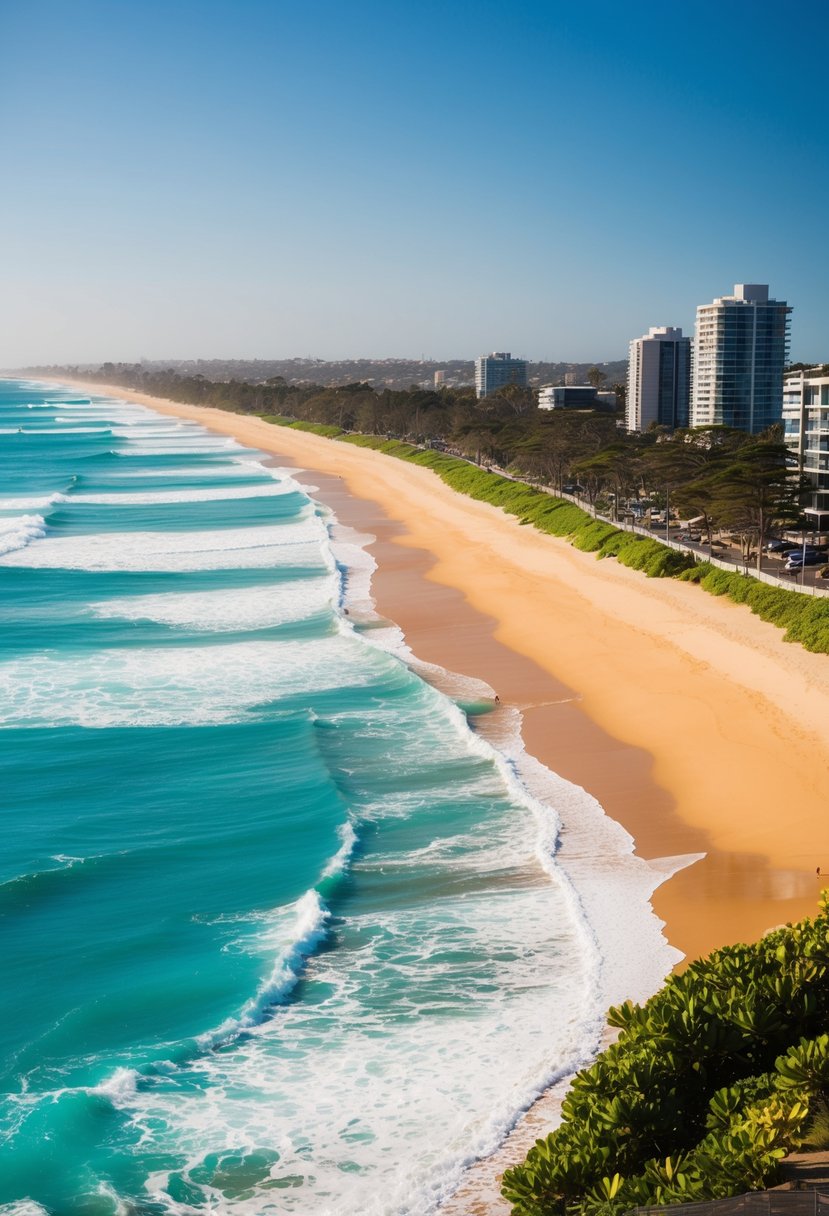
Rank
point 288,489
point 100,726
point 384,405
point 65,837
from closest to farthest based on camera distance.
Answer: point 65,837 < point 100,726 < point 288,489 < point 384,405

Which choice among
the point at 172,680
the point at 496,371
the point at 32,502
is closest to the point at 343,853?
the point at 172,680

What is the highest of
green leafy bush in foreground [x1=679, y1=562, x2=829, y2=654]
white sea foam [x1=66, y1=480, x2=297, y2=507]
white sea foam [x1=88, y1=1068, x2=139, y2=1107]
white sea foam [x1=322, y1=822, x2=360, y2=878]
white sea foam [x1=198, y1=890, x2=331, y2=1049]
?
white sea foam [x1=66, y1=480, x2=297, y2=507]

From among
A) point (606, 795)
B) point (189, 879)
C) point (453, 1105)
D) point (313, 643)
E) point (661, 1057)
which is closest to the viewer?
point (661, 1057)

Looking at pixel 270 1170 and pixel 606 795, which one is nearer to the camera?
pixel 270 1170

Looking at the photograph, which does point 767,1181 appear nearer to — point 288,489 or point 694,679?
point 694,679

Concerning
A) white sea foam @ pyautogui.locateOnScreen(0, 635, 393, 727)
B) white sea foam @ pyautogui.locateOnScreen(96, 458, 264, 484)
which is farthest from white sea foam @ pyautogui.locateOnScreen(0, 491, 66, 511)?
white sea foam @ pyautogui.locateOnScreen(0, 635, 393, 727)

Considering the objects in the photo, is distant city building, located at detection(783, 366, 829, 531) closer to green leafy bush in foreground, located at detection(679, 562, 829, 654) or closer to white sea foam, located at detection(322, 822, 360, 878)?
green leafy bush in foreground, located at detection(679, 562, 829, 654)

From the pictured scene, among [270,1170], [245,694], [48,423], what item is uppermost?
[48,423]

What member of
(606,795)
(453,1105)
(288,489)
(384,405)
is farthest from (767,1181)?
(384,405)
